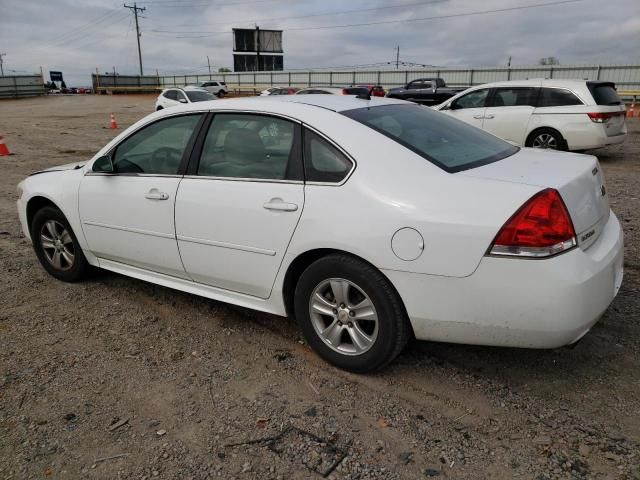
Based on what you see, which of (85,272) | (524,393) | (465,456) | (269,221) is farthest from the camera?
(85,272)

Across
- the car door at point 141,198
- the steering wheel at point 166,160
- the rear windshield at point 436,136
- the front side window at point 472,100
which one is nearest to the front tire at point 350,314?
the rear windshield at point 436,136

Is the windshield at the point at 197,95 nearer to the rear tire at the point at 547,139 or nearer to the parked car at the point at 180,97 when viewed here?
the parked car at the point at 180,97

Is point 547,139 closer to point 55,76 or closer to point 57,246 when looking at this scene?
point 57,246

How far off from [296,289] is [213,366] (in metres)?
0.71

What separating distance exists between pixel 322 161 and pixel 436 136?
779mm

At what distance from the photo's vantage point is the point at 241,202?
3.12 m

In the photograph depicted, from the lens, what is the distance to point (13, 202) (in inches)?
311

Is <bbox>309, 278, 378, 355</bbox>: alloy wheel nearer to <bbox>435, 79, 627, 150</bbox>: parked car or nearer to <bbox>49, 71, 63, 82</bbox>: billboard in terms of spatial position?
<bbox>435, 79, 627, 150</bbox>: parked car

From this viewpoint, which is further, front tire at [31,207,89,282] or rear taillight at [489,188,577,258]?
front tire at [31,207,89,282]

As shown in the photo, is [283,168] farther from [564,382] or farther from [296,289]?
[564,382]

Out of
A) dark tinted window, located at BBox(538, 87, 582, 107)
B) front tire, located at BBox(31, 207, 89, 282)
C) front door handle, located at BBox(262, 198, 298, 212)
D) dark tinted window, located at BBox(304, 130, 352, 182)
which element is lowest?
front tire, located at BBox(31, 207, 89, 282)

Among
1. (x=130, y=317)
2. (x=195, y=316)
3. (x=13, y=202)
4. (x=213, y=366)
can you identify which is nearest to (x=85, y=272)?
(x=130, y=317)

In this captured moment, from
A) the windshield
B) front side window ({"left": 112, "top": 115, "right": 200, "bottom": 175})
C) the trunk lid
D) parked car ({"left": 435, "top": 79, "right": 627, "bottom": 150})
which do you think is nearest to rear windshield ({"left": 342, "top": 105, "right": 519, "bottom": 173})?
the trunk lid

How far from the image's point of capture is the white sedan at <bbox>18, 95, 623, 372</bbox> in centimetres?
244
